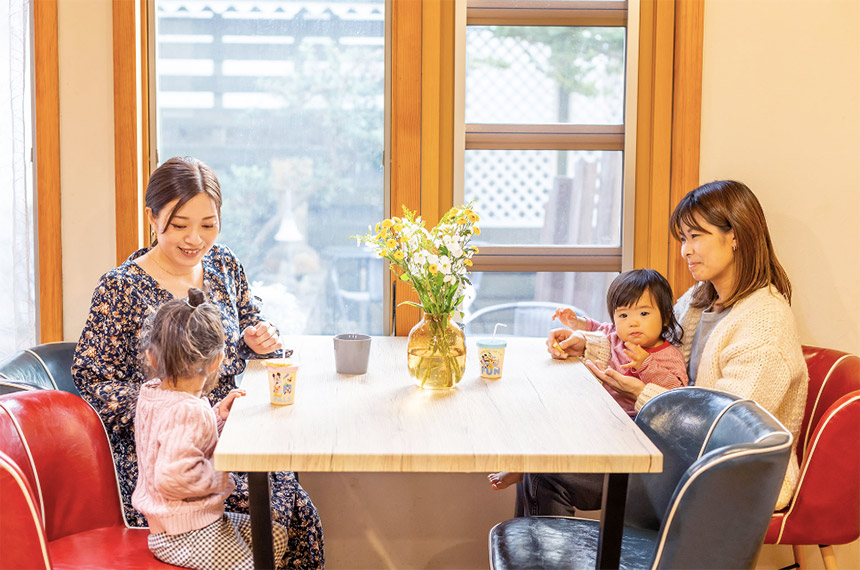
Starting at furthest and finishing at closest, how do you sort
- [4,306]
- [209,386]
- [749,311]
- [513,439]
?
[4,306], [749,311], [209,386], [513,439]

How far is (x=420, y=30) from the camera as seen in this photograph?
2666 mm

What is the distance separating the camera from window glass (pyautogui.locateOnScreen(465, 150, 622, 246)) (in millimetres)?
2809

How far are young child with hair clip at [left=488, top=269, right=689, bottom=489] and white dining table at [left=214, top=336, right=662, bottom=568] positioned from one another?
1.05 feet

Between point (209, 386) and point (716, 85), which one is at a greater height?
point (716, 85)

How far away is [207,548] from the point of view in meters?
1.67

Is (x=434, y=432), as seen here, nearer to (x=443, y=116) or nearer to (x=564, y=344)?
(x=564, y=344)

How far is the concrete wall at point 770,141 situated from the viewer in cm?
266

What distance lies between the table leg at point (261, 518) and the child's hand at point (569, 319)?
A: 127cm

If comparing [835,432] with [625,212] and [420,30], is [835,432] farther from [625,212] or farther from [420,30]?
[420,30]

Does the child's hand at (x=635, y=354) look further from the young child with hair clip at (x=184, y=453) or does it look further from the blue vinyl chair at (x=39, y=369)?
the blue vinyl chair at (x=39, y=369)

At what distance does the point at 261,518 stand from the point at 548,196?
1675mm

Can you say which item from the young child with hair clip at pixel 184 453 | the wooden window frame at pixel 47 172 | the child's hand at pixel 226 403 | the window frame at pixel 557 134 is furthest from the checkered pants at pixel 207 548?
the window frame at pixel 557 134

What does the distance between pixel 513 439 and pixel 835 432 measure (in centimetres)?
95

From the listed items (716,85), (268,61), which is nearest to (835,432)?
(716,85)
